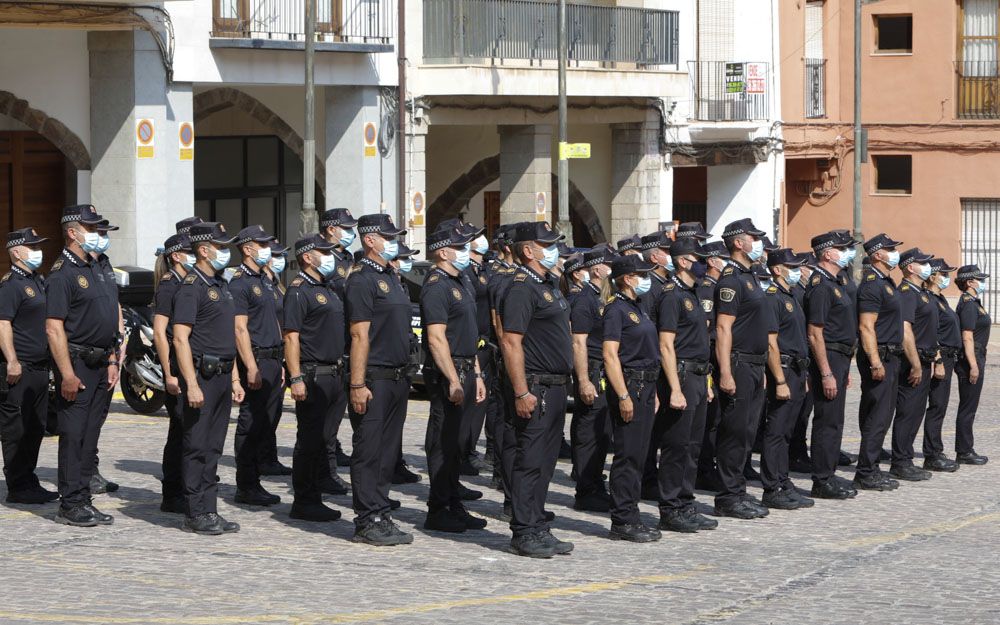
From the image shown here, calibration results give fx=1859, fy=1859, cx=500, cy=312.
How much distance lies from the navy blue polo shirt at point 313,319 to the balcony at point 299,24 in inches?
556

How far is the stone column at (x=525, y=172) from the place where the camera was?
3194 cm

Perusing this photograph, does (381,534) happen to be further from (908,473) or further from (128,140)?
(128,140)

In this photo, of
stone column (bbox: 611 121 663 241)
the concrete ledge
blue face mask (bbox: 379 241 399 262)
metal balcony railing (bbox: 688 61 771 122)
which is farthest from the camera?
metal balcony railing (bbox: 688 61 771 122)

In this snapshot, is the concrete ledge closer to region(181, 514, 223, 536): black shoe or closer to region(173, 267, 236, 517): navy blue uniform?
region(173, 267, 236, 517): navy blue uniform

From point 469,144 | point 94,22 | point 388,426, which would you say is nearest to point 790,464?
point 388,426

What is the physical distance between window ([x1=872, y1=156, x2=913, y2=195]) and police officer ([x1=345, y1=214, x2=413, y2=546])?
27.2 m

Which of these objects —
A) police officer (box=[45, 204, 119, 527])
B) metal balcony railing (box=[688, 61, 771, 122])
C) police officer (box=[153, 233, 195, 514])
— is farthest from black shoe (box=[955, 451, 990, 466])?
metal balcony railing (box=[688, 61, 771, 122])

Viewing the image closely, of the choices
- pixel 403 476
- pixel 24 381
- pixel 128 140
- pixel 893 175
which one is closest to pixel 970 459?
pixel 403 476

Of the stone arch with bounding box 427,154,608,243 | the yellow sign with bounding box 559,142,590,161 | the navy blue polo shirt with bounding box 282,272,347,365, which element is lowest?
the navy blue polo shirt with bounding box 282,272,347,365

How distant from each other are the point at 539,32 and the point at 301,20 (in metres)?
4.87

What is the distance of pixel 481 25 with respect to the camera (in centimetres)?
2983

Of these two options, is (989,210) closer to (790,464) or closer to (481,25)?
(481,25)

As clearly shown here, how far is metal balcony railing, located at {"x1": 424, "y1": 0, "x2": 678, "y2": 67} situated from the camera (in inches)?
1169

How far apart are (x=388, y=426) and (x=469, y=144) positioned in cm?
2297
